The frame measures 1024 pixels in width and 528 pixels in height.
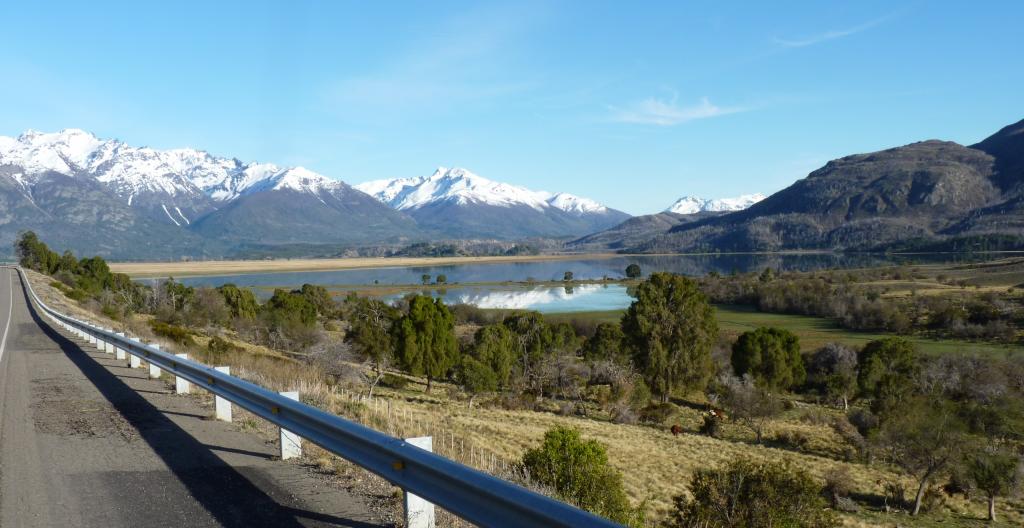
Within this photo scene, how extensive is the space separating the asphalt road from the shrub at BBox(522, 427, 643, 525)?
5.24 m

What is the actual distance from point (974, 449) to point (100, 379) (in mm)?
30098

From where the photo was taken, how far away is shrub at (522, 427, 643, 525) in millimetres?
11148

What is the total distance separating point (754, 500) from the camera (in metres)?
14.5

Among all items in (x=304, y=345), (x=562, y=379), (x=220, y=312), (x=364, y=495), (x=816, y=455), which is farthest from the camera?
(x=220, y=312)

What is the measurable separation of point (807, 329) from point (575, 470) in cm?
7675

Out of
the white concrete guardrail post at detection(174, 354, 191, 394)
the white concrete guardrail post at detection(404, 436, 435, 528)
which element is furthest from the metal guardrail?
the white concrete guardrail post at detection(174, 354, 191, 394)

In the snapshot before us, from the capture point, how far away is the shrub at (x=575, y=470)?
439 inches

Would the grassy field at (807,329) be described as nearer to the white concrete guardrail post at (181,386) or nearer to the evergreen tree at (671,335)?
the evergreen tree at (671,335)

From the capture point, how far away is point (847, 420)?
128 ft

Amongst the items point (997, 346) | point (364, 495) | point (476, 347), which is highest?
point (364, 495)

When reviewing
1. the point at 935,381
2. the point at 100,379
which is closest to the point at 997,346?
the point at 935,381

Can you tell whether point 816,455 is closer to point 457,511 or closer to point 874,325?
point 457,511

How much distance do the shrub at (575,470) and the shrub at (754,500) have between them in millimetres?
1844

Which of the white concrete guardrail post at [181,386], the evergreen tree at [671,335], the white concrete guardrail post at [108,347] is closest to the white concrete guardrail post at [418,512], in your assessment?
the white concrete guardrail post at [181,386]
